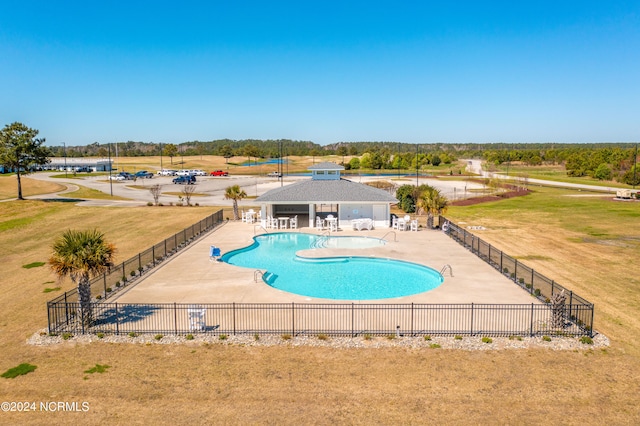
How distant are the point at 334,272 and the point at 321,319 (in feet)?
26.5

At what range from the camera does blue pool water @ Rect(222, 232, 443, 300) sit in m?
23.0

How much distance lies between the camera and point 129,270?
25203 mm

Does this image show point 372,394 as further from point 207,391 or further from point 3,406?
point 3,406

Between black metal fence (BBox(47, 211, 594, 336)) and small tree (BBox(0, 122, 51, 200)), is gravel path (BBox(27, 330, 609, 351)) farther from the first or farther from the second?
small tree (BBox(0, 122, 51, 200))

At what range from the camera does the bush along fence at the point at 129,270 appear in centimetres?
2096

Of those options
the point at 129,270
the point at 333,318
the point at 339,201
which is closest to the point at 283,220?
the point at 339,201

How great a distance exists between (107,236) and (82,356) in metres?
24.1

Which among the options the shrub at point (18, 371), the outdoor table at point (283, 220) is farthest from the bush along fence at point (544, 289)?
the shrub at point (18, 371)

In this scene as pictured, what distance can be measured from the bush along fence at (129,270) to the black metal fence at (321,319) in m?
1.21

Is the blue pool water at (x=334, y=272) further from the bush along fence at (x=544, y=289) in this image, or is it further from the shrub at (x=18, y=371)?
the shrub at (x=18, y=371)

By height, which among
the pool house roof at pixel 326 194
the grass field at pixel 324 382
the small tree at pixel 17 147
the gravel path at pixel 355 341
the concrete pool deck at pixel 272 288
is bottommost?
the grass field at pixel 324 382

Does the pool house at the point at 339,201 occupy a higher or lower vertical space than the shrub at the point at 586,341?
higher

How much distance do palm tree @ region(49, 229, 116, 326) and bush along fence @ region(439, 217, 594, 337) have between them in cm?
1776

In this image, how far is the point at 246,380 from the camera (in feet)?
46.2
